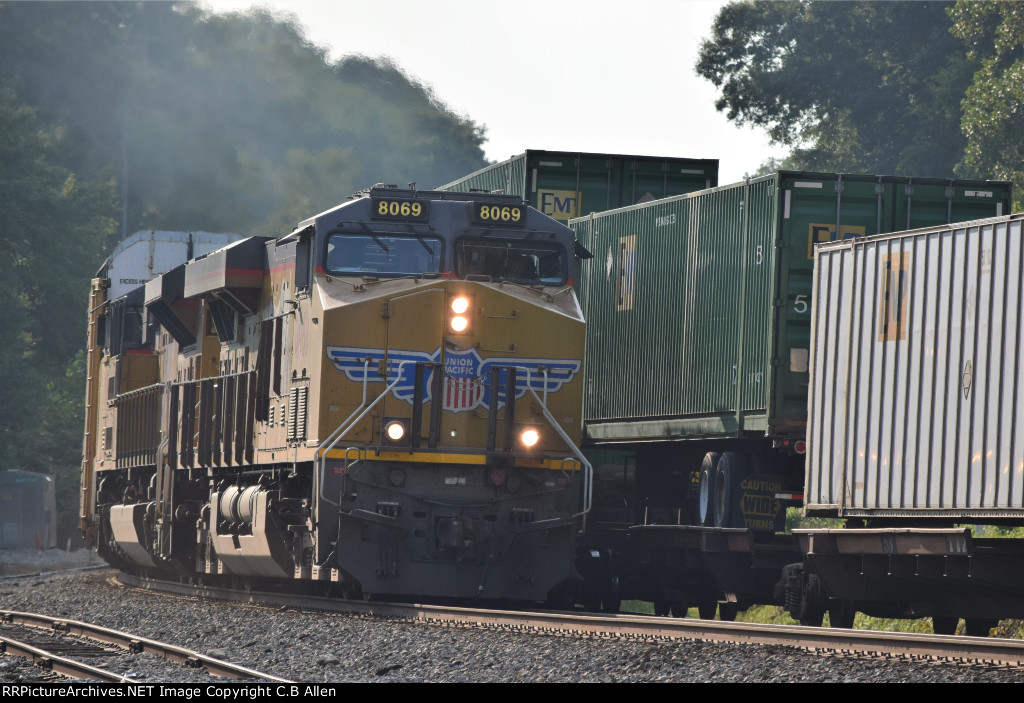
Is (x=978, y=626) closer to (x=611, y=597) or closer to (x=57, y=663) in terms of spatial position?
(x=611, y=597)

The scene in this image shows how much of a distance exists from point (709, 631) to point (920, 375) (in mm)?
2560

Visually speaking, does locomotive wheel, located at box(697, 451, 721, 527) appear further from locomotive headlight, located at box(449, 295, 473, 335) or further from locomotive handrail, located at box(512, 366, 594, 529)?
locomotive headlight, located at box(449, 295, 473, 335)

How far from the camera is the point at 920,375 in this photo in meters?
11.8

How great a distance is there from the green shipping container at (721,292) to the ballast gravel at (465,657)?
3.93 m

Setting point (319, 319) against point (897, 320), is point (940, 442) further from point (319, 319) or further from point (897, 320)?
point (319, 319)

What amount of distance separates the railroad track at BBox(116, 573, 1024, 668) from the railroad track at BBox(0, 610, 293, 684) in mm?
2418

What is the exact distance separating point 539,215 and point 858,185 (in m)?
3.22

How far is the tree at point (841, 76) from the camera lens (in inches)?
1934

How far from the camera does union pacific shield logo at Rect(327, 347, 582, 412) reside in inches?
600

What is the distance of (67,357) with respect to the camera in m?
60.5

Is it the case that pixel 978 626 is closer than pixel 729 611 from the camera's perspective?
Yes

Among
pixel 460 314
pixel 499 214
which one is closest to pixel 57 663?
pixel 460 314

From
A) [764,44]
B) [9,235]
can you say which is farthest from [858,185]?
[9,235]
